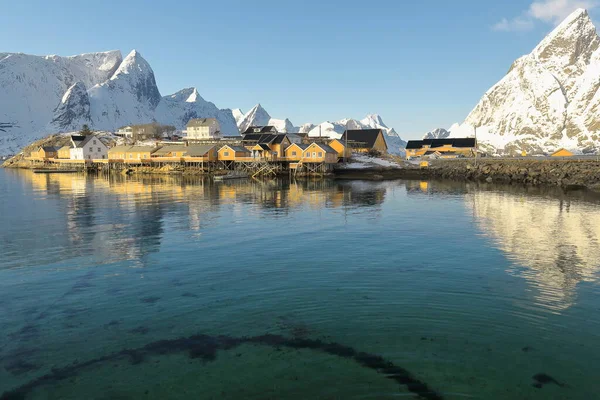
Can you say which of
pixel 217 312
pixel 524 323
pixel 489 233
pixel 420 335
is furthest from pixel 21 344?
pixel 489 233

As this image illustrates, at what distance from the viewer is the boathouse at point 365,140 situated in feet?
341

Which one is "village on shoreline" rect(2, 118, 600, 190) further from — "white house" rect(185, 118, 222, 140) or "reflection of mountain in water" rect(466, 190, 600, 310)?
"white house" rect(185, 118, 222, 140)

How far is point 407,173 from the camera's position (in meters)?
79.4

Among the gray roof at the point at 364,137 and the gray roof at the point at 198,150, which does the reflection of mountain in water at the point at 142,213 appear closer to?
the gray roof at the point at 198,150

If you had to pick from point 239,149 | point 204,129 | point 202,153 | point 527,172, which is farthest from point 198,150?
point 204,129

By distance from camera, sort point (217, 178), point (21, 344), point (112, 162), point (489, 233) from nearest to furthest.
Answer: point (21, 344)
point (489, 233)
point (217, 178)
point (112, 162)

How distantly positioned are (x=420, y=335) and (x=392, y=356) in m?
1.53

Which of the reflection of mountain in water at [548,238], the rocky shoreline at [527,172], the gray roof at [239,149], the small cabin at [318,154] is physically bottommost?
the reflection of mountain in water at [548,238]

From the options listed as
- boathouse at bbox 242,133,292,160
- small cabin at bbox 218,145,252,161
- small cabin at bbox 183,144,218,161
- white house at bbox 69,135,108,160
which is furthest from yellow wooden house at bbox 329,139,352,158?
white house at bbox 69,135,108,160

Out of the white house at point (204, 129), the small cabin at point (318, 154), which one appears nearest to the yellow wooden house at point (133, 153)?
the small cabin at point (318, 154)

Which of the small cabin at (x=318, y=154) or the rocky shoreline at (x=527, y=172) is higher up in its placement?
the small cabin at (x=318, y=154)

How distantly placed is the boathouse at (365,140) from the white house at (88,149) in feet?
242

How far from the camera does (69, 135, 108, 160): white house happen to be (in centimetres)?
11400

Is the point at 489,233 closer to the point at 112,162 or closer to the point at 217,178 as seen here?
the point at 217,178
